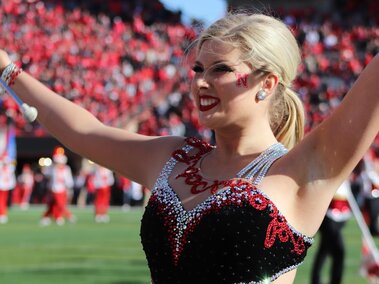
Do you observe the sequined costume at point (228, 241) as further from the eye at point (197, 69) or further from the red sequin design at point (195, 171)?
the eye at point (197, 69)

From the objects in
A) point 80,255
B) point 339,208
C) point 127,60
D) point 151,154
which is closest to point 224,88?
point 151,154

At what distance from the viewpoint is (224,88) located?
250 centimetres

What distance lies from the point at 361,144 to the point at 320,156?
11 cm

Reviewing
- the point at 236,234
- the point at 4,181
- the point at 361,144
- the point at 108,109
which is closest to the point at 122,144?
the point at 236,234

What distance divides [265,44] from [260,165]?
317mm

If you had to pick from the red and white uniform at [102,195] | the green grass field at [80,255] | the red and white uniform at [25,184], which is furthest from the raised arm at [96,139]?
the red and white uniform at [25,184]

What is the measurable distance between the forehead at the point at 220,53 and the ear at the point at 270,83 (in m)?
0.10

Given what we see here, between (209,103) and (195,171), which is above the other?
(209,103)

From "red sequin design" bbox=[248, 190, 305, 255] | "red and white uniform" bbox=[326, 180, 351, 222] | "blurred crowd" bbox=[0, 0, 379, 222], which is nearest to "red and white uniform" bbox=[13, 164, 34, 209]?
"blurred crowd" bbox=[0, 0, 379, 222]

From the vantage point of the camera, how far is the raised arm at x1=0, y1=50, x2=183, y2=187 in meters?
2.76

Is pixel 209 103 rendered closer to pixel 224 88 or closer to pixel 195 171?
pixel 224 88

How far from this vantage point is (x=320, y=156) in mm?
2393

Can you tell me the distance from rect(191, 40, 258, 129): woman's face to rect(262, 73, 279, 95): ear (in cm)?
3

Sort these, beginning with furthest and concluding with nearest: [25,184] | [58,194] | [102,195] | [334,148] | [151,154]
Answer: [25,184]
[102,195]
[58,194]
[151,154]
[334,148]
